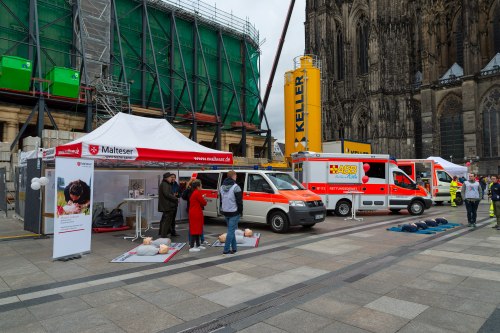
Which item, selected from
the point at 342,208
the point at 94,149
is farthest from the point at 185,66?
the point at 94,149

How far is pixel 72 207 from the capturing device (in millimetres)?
7641

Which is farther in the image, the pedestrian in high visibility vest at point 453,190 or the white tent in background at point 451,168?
the white tent in background at point 451,168

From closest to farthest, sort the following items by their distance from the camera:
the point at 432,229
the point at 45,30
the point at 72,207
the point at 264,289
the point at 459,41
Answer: the point at 264,289 → the point at 72,207 → the point at 432,229 → the point at 45,30 → the point at 459,41

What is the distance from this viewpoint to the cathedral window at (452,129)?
44.7 meters

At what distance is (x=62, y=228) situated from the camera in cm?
741

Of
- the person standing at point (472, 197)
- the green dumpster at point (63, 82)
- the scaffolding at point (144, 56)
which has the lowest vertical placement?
the person standing at point (472, 197)

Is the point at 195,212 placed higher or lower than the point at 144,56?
lower

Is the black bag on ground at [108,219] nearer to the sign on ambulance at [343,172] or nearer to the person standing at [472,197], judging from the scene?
the sign on ambulance at [343,172]

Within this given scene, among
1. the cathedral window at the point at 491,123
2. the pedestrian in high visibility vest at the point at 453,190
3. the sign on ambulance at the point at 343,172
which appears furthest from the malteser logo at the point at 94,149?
the cathedral window at the point at 491,123

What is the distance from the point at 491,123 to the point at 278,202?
42143mm

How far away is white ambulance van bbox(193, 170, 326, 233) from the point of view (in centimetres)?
1078

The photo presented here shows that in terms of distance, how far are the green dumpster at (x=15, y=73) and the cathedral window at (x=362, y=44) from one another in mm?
44624

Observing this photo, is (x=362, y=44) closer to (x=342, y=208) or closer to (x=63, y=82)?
(x=63, y=82)

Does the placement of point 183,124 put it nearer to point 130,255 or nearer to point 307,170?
point 307,170
